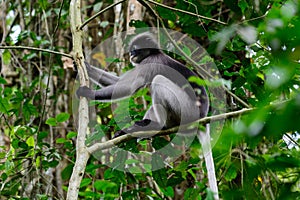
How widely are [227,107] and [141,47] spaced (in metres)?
1.37

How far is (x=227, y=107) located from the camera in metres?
4.10

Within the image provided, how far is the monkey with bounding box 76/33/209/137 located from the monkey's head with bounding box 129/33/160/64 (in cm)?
18

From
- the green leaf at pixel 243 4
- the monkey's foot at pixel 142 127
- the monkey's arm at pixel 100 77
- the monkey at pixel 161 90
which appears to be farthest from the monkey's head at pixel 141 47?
the green leaf at pixel 243 4

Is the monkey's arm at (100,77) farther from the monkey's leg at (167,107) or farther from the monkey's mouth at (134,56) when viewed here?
the monkey's leg at (167,107)

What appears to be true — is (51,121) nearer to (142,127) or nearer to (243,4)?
(142,127)

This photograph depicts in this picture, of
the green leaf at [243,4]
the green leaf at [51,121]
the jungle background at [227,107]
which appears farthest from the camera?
the green leaf at [51,121]

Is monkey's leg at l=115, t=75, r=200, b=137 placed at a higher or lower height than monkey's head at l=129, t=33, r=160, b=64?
lower

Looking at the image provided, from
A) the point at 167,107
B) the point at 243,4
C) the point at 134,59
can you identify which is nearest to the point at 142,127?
the point at 167,107

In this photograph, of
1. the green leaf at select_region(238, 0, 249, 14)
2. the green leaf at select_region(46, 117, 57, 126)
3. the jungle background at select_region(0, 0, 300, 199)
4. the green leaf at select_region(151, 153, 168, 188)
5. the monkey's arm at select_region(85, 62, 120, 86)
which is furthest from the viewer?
the monkey's arm at select_region(85, 62, 120, 86)

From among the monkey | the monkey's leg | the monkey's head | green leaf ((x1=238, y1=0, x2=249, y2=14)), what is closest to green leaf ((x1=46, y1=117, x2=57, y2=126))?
the monkey

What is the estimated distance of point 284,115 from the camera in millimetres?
860

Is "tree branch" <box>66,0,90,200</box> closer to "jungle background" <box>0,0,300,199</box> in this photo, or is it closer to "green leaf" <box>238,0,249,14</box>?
"jungle background" <box>0,0,300,199</box>

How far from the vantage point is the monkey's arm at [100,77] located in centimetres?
458

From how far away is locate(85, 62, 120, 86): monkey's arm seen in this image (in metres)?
4.58
